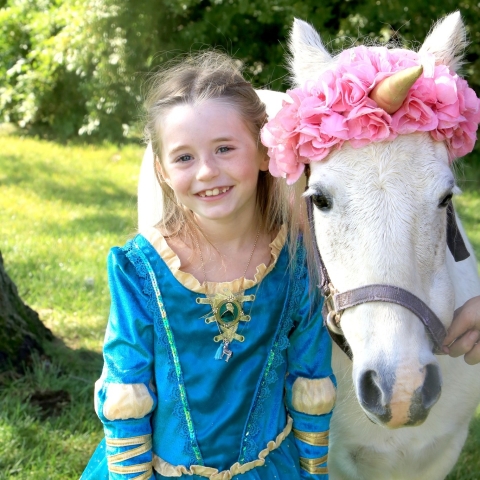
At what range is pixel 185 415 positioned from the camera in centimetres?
219

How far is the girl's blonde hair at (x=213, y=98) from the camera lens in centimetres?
224

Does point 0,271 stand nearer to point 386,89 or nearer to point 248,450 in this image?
point 248,450

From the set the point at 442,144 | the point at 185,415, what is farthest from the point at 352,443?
the point at 442,144

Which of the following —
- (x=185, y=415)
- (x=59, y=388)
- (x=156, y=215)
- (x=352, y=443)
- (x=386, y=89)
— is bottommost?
(x=59, y=388)

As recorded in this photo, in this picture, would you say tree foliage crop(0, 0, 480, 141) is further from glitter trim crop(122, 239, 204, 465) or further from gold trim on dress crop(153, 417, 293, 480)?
gold trim on dress crop(153, 417, 293, 480)

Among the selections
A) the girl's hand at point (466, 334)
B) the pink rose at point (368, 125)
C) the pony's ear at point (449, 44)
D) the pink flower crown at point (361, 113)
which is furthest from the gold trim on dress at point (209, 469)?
the pony's ear at point (449, 44)

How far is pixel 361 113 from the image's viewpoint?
1.93 m

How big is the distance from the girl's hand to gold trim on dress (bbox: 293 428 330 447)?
19.4 inches

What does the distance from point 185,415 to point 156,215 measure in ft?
3.48

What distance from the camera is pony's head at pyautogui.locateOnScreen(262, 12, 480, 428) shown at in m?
1.78

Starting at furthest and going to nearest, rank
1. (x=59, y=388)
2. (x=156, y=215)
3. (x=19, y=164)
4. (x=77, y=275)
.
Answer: (x=19, y=164)
(x=77, y=275)
(x=59, y=388)
(x=156, y=215)

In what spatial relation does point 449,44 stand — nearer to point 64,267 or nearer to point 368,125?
point 368,125

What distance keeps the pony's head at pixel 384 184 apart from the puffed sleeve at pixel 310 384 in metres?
0.33

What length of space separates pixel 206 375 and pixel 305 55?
1080 millimetres
